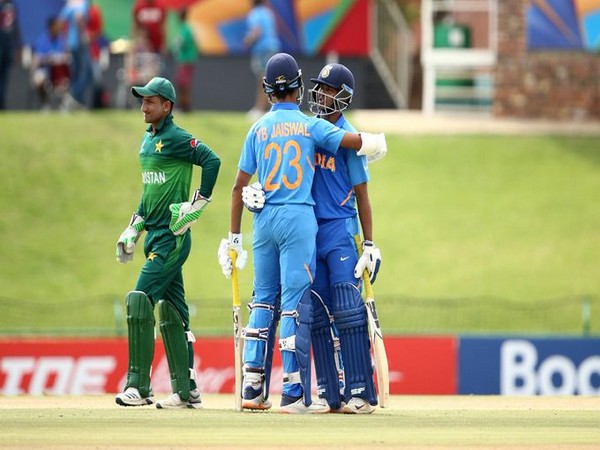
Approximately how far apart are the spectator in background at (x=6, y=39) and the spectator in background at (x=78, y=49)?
0.96 meters

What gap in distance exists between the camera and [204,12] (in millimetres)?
32406

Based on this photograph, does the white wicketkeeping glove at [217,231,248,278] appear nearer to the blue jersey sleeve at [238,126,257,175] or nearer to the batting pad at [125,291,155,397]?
the blue jersey sleeve at [238,126,257,175]

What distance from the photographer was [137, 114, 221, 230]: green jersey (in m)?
12.2

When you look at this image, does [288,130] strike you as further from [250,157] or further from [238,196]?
[238,196]

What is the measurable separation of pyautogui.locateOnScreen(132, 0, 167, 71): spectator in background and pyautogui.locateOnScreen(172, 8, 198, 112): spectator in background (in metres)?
0.41

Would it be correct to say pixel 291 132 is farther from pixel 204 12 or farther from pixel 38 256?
pixel 204 12

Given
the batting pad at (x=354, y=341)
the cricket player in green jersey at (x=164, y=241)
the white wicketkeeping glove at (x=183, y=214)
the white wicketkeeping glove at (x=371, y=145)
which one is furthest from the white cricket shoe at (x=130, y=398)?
the white wicketkeeping glove at (x=371, y=145)

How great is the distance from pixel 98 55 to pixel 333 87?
20.5 metres

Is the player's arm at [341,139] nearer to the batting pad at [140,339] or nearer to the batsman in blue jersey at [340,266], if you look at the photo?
the batsman in blue jersey at [340,266]

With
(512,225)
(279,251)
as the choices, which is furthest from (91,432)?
(512,225)

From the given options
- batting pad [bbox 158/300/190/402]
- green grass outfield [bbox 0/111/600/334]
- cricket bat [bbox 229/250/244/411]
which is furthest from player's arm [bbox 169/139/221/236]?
green grass outfield [bbox 0/111/600/334]

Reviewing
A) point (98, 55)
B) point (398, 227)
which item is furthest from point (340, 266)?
point (98, 55)

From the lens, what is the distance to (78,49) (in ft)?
98.7

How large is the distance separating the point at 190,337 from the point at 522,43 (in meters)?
21.6
